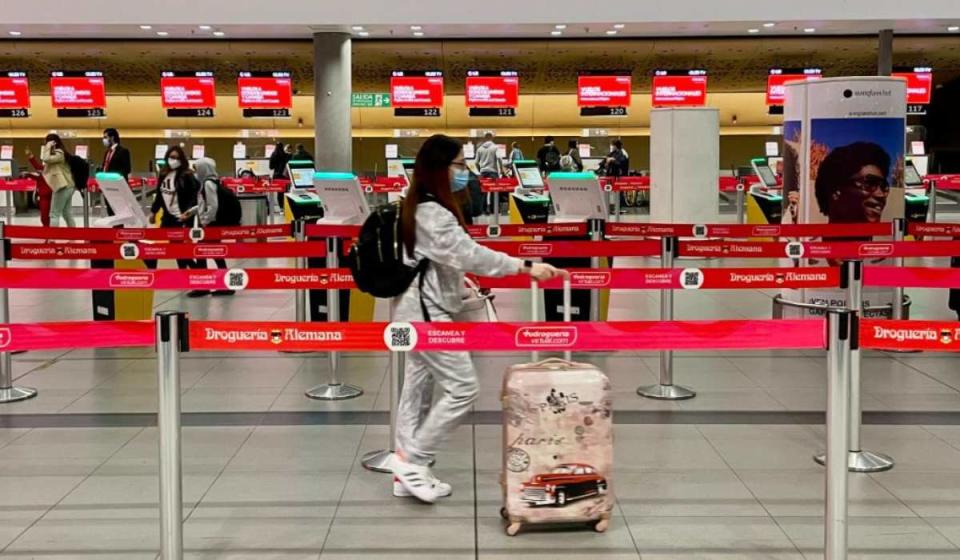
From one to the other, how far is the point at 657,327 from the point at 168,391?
194cm

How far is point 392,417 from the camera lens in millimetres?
5527

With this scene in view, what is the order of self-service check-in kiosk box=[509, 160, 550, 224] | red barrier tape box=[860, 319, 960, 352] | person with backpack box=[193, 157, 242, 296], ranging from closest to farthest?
red barrier tape box=[860, 319, 960, 352]
person with backpack box=[193, 157, 242, 296]
self-service check-in kiosk box=[509, 160, 550, 224]

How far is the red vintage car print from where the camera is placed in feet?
14.6

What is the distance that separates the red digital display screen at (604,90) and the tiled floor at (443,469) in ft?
58.9

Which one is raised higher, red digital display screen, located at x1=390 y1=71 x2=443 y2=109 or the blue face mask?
red digital display screen, located at x1=390 y1=71 x2=443 y2=109

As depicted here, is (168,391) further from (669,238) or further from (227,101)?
(227,101)

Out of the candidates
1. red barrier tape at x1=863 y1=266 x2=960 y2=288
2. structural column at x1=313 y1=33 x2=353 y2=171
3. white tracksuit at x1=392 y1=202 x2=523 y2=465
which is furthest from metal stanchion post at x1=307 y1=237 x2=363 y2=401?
structural column at x1=313 y1=33 x2=353 y2=171

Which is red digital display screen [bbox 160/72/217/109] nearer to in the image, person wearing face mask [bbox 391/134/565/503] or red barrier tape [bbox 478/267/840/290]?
red barrier tape [bbox 478/267/840/290]

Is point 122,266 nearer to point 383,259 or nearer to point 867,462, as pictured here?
point 383,259

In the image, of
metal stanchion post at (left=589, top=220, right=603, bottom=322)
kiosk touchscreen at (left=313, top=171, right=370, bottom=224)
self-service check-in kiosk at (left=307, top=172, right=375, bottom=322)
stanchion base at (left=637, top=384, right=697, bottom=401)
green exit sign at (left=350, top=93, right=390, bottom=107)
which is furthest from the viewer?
green exit sign at (left=350, top=93, right=390, bottom=107)

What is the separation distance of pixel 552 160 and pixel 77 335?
21.5m

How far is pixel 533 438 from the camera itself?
445 cm

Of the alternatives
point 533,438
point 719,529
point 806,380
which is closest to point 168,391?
point 533,438

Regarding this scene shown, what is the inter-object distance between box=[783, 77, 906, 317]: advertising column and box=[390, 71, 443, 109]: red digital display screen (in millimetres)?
16129
